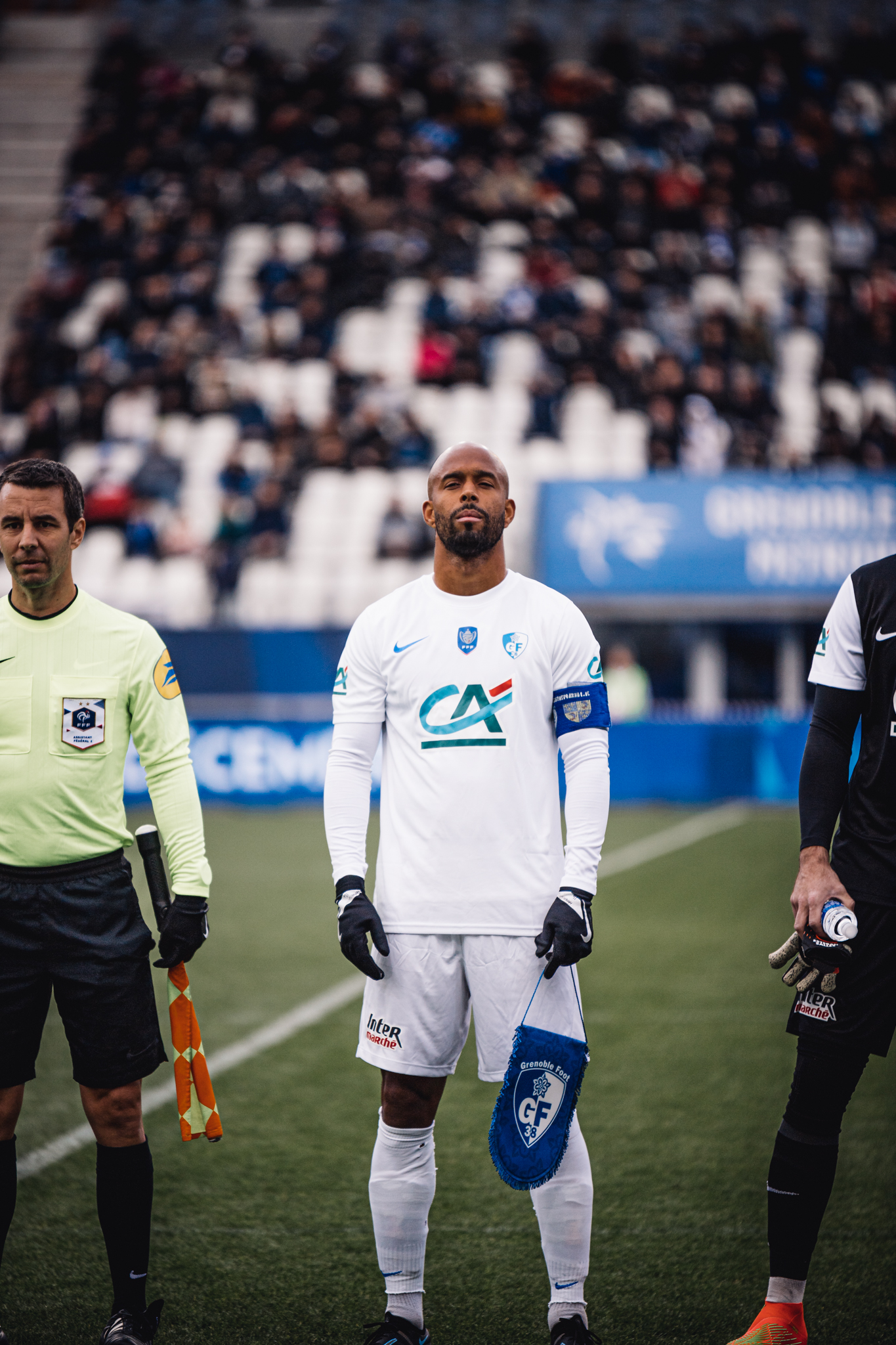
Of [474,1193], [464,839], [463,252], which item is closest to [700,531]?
[463,252]

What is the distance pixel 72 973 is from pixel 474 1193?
1.89 meters

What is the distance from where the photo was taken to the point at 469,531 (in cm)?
328

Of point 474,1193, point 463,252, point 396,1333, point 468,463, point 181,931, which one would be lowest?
point 474,1193

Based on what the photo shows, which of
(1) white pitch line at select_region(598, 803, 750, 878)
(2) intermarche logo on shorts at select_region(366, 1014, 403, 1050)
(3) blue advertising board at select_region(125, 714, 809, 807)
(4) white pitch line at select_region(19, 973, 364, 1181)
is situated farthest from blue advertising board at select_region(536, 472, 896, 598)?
(2) intermarche logo on shorts at select_region(366, 1014, 403, 1050)

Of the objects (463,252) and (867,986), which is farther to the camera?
(463,252)

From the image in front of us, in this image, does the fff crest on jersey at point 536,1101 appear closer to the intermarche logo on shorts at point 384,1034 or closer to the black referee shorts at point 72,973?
the intermarche logo on shorts at point 384,1034

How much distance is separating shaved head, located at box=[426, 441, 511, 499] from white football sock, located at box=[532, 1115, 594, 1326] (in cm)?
150

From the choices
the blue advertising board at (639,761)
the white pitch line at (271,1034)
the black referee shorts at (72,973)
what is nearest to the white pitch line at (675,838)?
the white pitch line at (271,1034)

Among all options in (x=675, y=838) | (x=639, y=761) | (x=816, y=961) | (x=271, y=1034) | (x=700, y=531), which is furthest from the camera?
(x=700, y=531)

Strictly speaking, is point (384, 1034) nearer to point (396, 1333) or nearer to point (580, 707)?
point (396, 1333)

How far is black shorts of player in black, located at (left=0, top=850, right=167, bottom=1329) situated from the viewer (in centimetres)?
314

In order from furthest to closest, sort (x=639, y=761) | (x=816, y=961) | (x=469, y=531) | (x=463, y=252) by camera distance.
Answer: (x=463, y=252) → (x=639, y=761) → (x=469, y=531) → (x=816, y=961)

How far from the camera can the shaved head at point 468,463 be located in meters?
3.29

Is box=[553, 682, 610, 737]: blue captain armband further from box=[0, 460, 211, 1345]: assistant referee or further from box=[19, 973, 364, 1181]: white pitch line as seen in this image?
box=[19, 973, 364, 1181]: white pitch line
